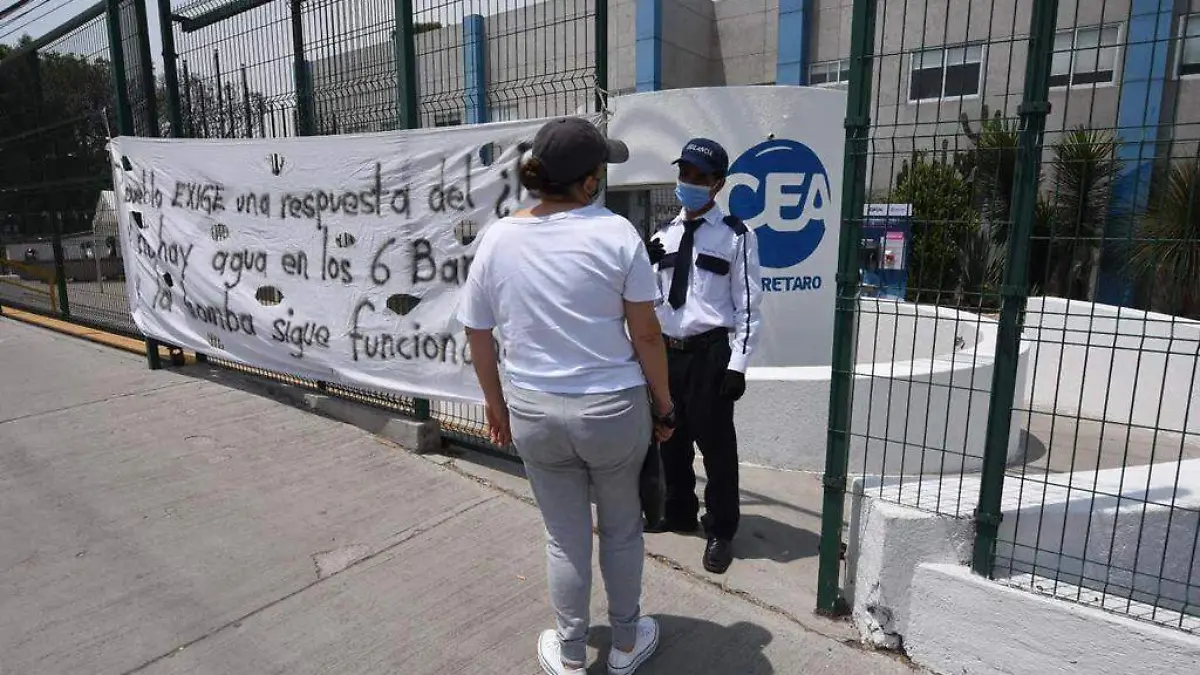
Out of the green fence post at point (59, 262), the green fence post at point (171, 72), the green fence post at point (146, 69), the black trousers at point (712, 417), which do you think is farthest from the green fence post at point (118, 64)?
the black trousers at point (712, 417)

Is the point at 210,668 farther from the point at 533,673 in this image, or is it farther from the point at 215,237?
the point at 215,237

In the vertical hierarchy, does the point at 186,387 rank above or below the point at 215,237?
below

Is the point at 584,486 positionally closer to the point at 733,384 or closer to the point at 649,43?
the point at 733,384

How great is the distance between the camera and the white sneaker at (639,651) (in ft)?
8.41

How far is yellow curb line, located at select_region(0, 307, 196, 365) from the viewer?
24.1ft

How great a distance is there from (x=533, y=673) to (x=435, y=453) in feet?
7.67

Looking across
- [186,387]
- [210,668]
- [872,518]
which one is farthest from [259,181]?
[872,518]

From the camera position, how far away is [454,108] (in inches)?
182

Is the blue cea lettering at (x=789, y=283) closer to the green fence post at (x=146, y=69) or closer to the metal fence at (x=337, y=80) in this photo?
the metal fence at (x=337, y=80)

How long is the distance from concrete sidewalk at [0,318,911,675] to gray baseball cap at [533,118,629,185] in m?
1.73

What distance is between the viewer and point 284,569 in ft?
11.1

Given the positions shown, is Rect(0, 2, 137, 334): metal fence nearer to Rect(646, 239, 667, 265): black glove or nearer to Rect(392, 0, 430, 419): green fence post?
Rect(392, 0, 430, 419): green fence post

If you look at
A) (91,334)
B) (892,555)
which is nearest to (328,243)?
(892,555)

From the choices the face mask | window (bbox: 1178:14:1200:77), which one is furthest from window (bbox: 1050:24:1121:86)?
the face mask
